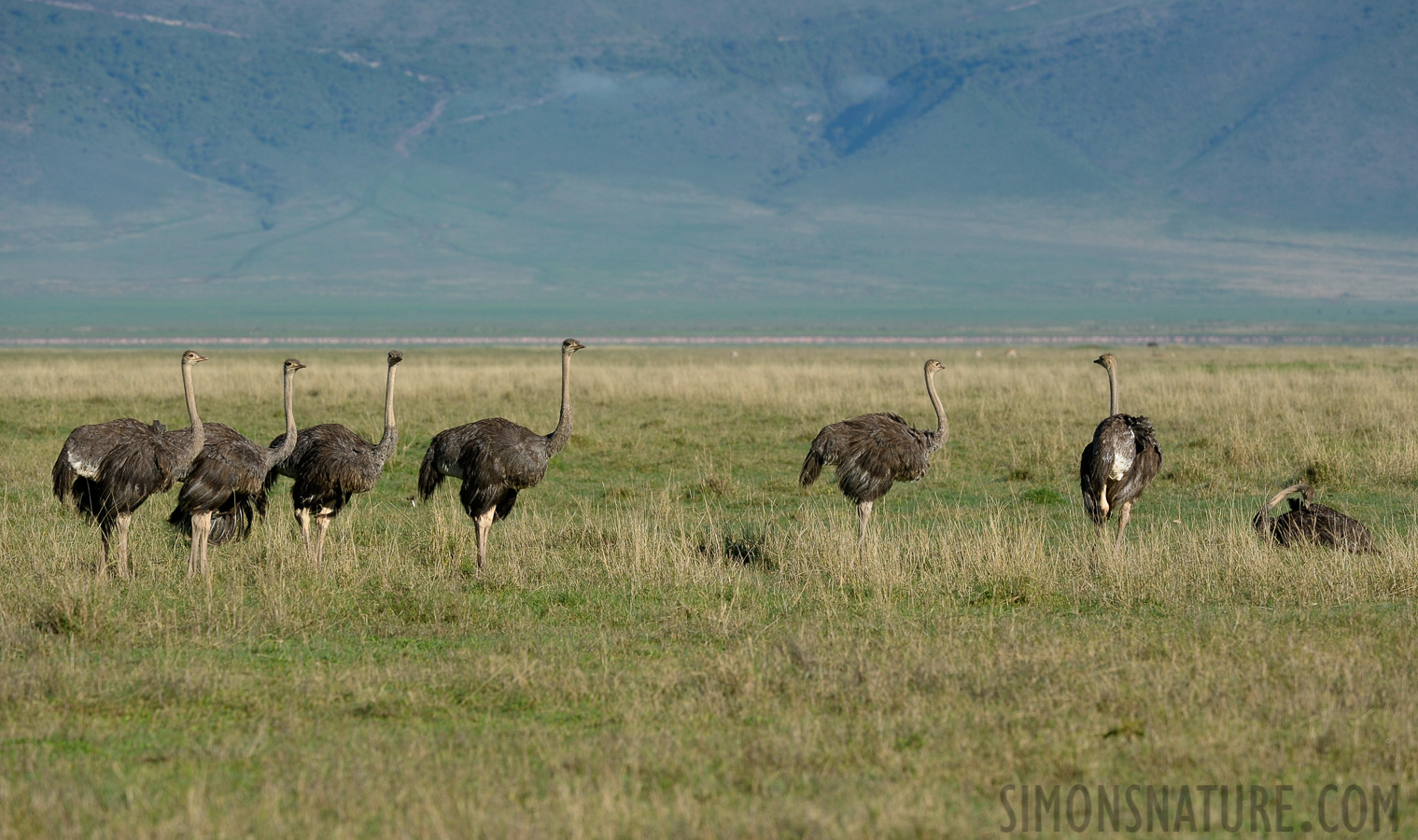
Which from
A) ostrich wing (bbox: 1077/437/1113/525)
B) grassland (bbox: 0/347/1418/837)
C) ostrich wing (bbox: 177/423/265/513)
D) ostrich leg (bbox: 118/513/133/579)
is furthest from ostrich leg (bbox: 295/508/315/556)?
ostrich wing (bbox: 1077/437/1113/525)

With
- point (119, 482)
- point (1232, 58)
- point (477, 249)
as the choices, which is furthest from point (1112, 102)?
point (119, 482)

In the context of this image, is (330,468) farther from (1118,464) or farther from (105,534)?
(1118,464)

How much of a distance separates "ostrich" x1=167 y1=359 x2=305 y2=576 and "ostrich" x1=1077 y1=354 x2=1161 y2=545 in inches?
217

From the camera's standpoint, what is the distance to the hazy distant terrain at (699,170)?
11719 cm

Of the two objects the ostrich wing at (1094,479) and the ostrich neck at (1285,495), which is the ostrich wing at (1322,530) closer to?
the ostrich neck at (1285,495)

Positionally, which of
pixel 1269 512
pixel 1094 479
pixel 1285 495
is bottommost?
pixel 1269 512

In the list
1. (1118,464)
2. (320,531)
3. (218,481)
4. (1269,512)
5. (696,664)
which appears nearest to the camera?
(696,664)

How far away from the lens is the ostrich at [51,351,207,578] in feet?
33.1

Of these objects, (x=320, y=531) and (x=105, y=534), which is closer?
(x=105, y=534)

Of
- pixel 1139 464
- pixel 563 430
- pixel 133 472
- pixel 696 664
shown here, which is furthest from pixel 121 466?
pixel 1139 464

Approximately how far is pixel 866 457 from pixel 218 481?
178 inches

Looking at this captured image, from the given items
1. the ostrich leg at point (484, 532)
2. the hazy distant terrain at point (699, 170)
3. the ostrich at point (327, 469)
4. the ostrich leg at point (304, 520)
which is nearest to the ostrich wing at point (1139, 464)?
the ostrich leg at point (484, 532)

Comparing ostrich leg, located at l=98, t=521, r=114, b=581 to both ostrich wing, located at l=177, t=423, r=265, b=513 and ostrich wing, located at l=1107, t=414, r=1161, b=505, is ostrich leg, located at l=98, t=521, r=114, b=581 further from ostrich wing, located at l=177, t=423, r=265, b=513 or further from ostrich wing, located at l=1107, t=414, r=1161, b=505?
ostrich wing, located at l=1107, t=414, r=1161, b=505

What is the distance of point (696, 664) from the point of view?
7.91 m
